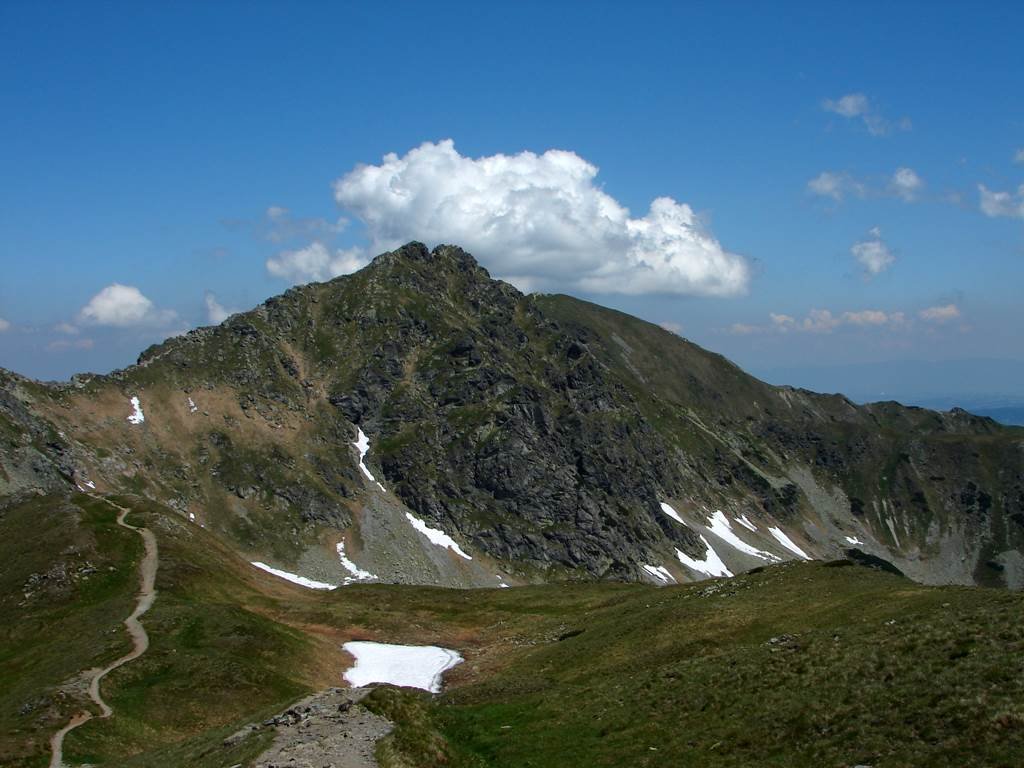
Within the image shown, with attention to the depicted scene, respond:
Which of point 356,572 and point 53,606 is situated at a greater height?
point 53,606

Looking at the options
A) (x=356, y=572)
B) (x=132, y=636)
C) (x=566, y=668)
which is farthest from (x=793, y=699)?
(x=356, y=572)

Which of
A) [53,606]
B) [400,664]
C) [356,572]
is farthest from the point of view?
[356,572]

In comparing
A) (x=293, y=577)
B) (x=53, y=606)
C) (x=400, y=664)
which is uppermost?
(x=53, y=606)

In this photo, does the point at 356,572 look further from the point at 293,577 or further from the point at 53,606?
the point at 53,606

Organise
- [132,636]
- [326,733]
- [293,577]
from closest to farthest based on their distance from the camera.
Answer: [326,733], [132,636], [293,577]

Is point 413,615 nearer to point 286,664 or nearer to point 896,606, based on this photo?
point 286,664

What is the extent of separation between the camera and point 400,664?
7012 cm

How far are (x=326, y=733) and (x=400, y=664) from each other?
128 feet

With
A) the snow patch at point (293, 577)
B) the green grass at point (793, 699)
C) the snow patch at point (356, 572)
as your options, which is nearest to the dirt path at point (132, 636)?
the green grass at point (793, 699)

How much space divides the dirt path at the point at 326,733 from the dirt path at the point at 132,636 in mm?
15551

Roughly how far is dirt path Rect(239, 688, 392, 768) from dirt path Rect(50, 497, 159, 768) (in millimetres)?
15551

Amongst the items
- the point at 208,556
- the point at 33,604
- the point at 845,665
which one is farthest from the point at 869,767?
the point at 208,556

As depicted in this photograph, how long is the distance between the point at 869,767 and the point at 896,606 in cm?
2946

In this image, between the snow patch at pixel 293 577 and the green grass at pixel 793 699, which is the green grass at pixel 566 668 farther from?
the snow patch at pixel 293 577
